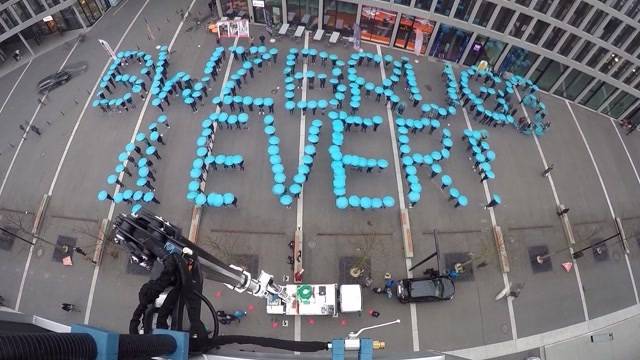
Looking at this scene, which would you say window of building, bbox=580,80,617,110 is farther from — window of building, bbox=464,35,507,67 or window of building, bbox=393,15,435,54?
window of building, bbox=393,15,435,54

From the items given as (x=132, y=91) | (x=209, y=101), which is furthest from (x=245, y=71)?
(x=132, y=91)

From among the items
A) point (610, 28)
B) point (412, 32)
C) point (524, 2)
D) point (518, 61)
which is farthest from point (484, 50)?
point (610, 28)

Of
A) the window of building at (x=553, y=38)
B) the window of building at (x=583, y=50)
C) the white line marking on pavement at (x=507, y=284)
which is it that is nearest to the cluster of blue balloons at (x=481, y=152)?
the white line marking on pavement at (x=507, y=284)

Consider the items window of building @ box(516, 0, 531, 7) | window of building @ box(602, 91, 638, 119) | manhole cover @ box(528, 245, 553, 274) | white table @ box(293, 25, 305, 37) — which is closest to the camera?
manhole cover @ box(528, 245, 553, 274)

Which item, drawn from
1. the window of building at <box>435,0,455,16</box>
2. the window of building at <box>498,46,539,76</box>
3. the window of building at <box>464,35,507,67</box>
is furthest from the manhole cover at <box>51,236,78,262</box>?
the window of building at <box>498,46,539,76</box>

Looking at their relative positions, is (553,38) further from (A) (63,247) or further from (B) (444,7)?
(A) (63,247)

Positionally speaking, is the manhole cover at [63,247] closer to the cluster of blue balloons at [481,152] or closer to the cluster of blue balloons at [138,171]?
the cluster of blue balloons at [138,171]
